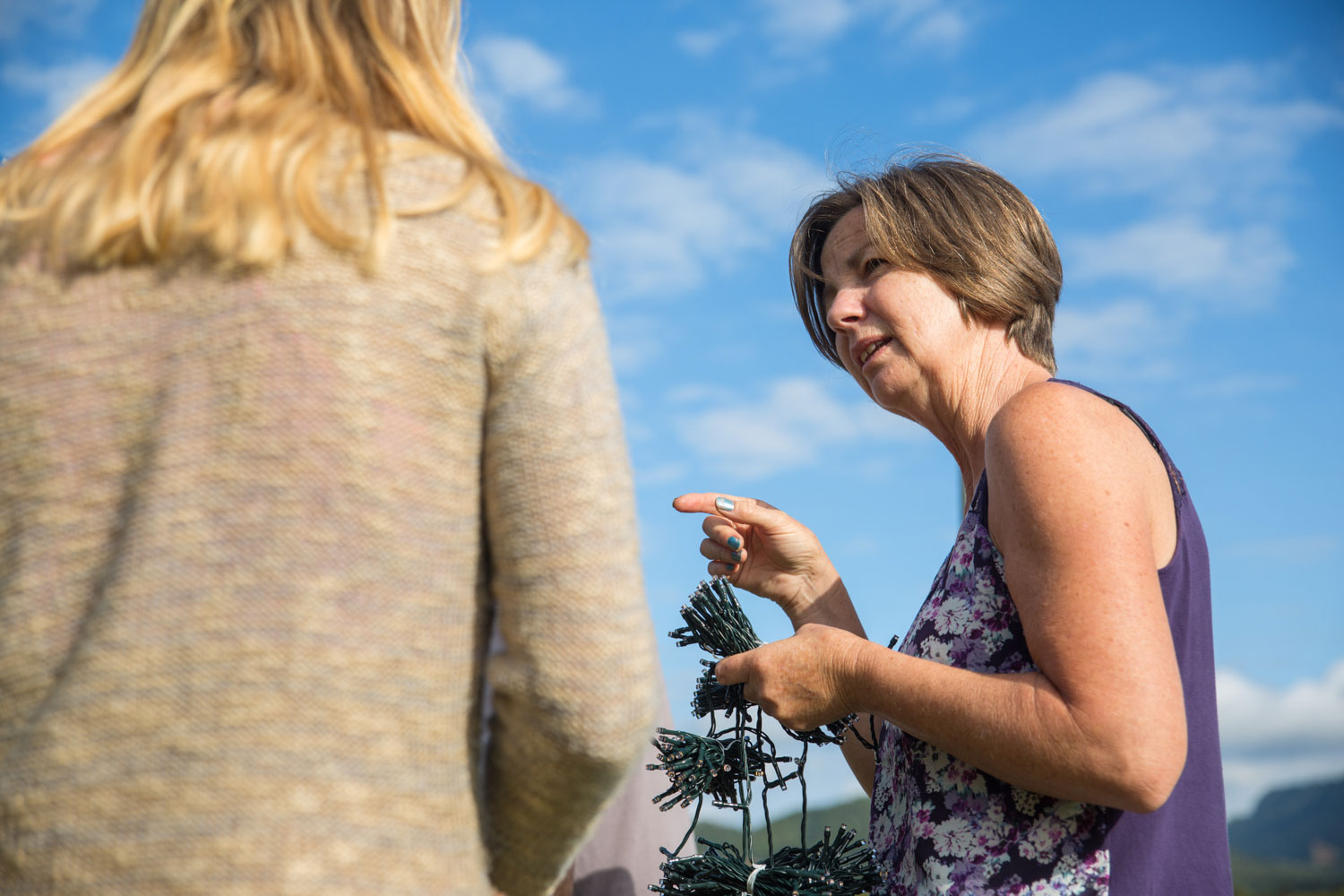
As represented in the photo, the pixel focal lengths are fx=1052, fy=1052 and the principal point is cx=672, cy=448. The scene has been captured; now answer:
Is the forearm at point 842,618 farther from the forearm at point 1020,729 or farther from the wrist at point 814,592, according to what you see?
the forearm at point 1020,729

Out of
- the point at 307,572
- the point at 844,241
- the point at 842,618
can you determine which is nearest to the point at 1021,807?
the point at 842,618

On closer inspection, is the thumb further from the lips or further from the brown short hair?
the brown short hair

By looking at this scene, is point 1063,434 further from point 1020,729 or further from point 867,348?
point 867,348

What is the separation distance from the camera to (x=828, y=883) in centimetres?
190

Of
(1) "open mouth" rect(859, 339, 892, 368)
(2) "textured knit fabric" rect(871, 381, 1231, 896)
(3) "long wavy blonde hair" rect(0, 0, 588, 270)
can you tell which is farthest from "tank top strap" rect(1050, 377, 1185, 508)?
(3) "long wavy blonde hair" rect(0, 0, 588, 270)

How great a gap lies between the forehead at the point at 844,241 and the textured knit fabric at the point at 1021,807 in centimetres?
82

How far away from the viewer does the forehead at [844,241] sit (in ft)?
8.49

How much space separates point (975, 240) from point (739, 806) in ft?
4.32

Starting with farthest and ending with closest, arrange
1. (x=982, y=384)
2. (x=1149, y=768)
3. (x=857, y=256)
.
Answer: (x=857, y=256)
(x=982, y=384)
(x=1149, y=768)

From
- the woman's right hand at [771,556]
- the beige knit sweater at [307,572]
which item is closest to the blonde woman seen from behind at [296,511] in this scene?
the beige knit sweater at [307,572]

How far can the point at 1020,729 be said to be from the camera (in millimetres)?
1688

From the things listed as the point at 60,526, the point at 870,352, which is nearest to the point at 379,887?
the point at 60,526

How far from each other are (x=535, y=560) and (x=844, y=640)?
3.14 ft

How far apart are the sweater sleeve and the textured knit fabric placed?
2.81 ft
